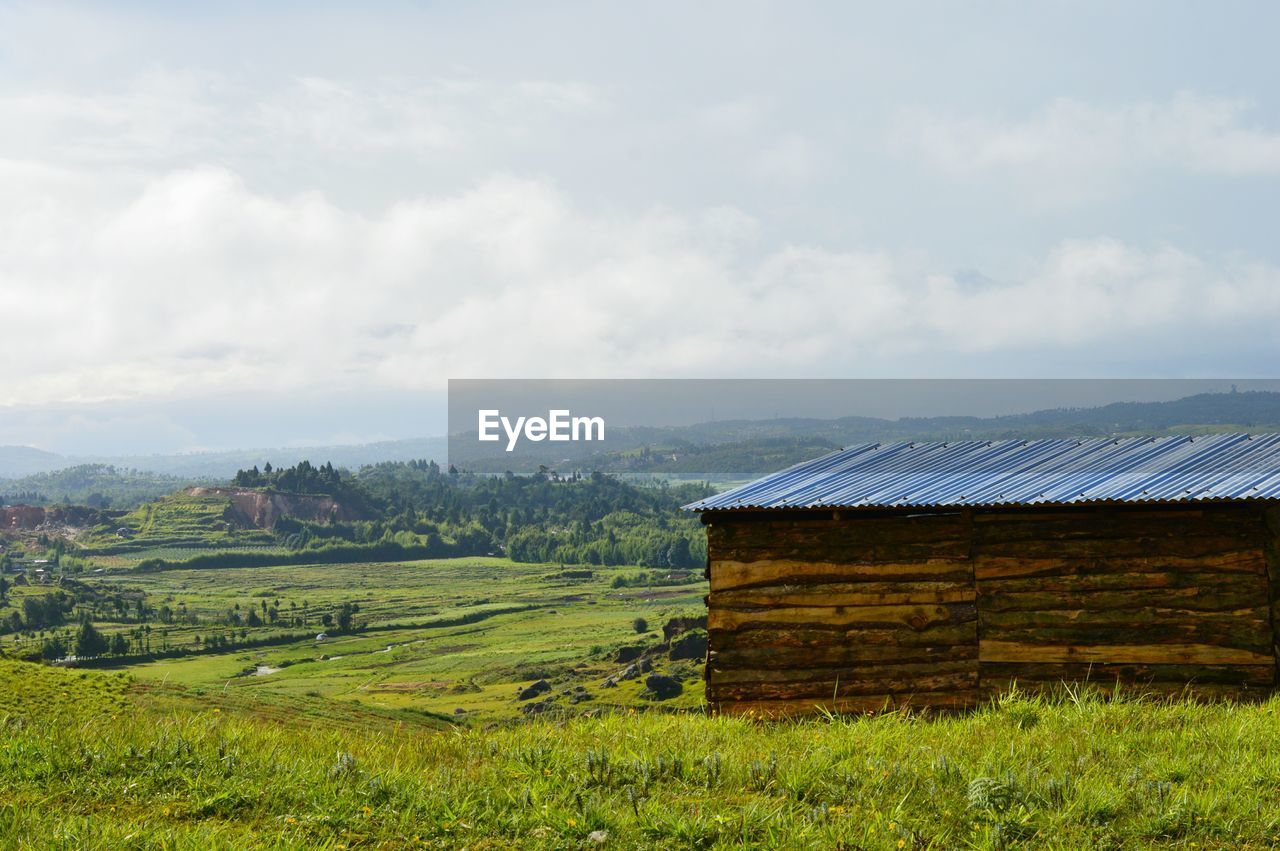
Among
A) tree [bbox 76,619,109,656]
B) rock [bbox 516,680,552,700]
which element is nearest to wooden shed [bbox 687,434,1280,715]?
rock [bbox 516,680,552,700]

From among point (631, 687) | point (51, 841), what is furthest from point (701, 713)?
point (631, 687)

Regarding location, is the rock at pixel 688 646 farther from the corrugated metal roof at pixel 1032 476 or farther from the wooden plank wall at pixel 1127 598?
the wooden plank wall at pixel 1127 598

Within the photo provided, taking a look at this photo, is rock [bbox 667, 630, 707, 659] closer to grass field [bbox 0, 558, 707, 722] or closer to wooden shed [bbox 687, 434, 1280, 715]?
grass field [bbox 0, 558, 707, 722]

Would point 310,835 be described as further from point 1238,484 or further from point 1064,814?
point 1238,484

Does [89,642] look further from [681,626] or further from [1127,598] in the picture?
[1127,598]

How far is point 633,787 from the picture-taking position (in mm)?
9523

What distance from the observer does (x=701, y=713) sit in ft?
51.6

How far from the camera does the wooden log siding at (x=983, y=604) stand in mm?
14234

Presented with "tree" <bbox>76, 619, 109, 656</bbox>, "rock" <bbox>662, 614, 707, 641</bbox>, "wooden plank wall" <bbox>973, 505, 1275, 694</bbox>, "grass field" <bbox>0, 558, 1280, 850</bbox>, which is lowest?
"tree" <bbox>76, 619, 109, 656</bbox>

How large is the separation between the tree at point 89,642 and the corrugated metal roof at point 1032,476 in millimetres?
144767

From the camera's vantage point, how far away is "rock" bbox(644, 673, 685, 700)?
2835 inches

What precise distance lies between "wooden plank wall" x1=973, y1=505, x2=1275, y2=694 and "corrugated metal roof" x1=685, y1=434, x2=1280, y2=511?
18.5 inches

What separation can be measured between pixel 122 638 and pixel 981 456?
148 meters

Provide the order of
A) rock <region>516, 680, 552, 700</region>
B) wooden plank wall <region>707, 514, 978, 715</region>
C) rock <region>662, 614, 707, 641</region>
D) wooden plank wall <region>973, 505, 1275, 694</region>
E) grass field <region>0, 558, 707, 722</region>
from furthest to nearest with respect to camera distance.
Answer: grass field <region>0, 558, 707, 722</region>, rock <region>516, 680, 552, 700</region>, rock <region>662, 614, 707, 641</region>, wooden plank wall <region>707, 514, 978, 715</region>, wooden plank wall <region>973, 505, 1275, 694</region>
